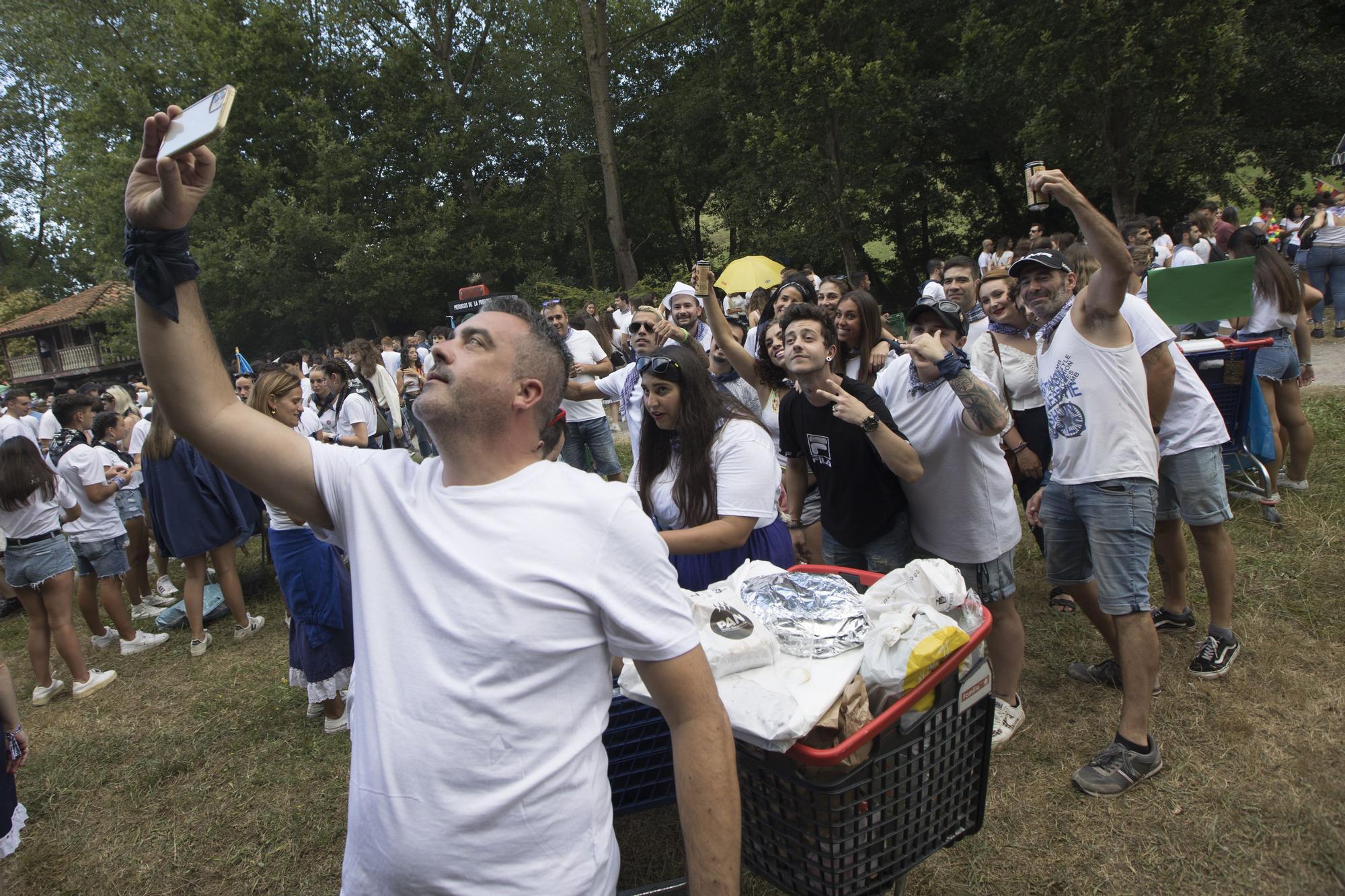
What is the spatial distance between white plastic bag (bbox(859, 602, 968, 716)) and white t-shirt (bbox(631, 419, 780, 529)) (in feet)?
3.35

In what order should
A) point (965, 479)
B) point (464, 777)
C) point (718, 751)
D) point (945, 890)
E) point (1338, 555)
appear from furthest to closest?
point (1338, 555) < point (965, 479) < point (945, 890) < point (718, 751) < point (464, 777)

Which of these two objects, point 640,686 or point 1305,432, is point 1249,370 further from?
point 640,686

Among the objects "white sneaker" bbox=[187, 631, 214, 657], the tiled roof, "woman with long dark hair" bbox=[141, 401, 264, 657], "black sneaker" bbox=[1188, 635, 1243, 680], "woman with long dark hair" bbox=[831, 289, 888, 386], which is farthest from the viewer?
the tiled roof

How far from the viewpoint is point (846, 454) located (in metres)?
3.16

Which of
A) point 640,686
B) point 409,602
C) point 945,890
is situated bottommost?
point 945,890

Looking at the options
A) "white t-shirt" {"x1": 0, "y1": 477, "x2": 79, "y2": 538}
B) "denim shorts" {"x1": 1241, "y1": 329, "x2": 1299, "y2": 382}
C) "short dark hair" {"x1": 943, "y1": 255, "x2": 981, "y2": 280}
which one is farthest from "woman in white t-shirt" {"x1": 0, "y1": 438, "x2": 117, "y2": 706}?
"denim shorts" {"x1": 1241, "y1": 329, "x2": 1299, "y2": 382}

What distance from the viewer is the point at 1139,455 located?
2.92 meters

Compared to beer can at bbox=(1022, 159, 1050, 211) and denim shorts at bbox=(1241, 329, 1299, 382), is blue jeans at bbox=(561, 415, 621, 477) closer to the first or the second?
beer can at bbox=(1022, 159, 1050, 211)

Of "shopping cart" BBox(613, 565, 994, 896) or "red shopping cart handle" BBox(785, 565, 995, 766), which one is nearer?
"red shopping cart handle" BBox(785, 565, 995, 766)

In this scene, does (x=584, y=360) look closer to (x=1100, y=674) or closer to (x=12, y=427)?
(x=1100, y=674)

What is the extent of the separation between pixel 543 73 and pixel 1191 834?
1147 inches

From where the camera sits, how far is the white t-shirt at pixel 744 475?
2.84 metres

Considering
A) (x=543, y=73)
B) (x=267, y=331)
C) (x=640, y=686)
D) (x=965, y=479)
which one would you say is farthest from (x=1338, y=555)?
(x=267, y=331)

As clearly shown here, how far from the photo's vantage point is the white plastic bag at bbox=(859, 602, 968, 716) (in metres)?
1.74
